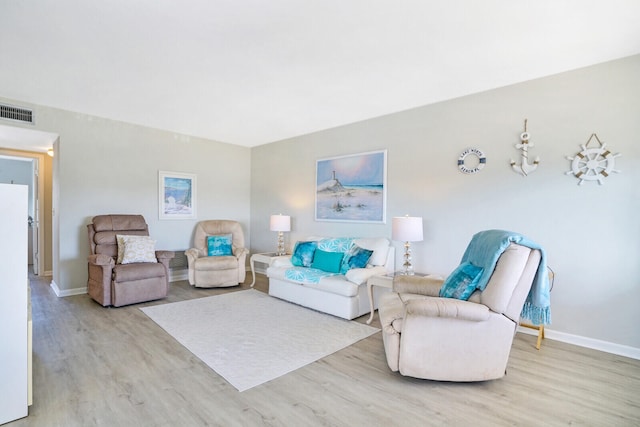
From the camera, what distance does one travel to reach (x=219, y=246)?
207 inches

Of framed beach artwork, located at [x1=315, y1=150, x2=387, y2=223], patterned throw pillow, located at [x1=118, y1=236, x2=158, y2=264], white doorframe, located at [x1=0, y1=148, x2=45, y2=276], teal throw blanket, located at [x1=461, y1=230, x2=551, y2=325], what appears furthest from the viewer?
white doorframe, located at [x1=0, y1=148, x2=45, y2=276]

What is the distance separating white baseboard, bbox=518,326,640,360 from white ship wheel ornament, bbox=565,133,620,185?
1424mm

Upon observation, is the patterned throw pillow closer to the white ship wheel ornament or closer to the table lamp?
the table lamp

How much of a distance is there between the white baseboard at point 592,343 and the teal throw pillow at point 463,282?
4.33ft

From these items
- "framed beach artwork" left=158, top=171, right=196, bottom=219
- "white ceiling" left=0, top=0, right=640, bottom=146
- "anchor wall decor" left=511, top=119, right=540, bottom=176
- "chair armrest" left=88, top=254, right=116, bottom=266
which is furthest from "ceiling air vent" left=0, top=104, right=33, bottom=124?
"anchor wall decor" left=511, top=119, right=540, bottom=176

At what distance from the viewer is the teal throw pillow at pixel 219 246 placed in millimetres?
5230

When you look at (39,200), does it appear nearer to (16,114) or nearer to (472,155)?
(16,114)

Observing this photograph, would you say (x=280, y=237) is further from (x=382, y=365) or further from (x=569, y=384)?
(x=569, y=384)

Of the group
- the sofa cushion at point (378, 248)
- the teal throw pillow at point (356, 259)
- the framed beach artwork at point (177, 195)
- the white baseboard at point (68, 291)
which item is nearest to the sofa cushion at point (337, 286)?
the teal throw pillow at point (356, 259)

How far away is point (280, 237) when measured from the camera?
5211 mm

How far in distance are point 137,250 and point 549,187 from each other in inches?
192

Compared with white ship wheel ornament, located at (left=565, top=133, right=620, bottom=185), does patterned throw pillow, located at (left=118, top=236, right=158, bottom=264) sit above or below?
below

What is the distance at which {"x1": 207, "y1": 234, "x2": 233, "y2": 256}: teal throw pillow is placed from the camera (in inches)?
206

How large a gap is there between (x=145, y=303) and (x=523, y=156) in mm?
4729
